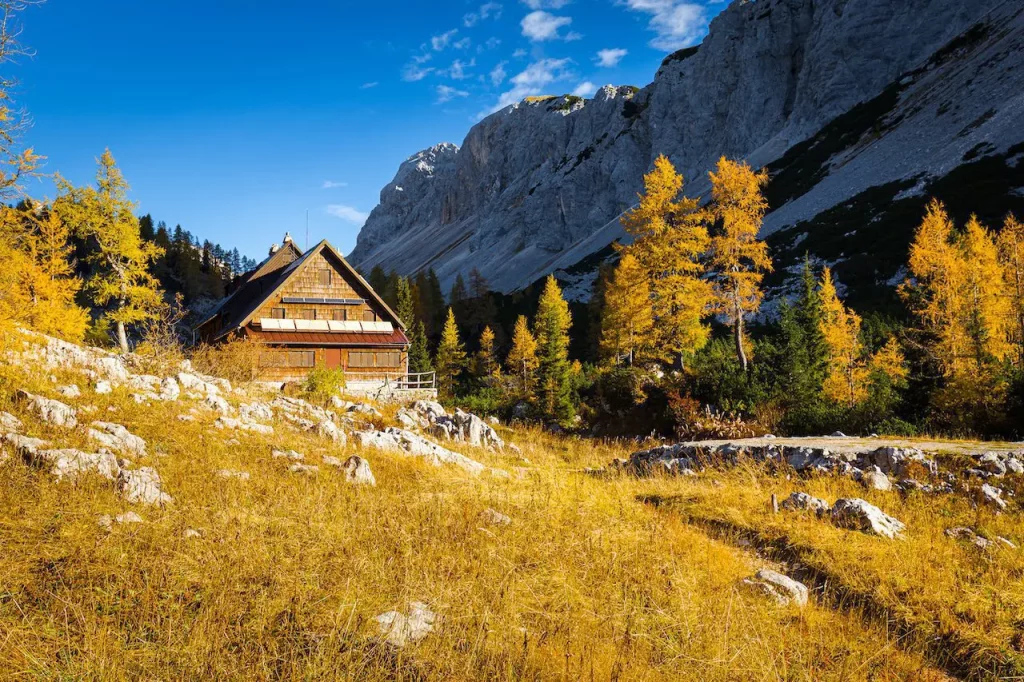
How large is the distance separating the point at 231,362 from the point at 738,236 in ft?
76.9

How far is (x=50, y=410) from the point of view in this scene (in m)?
7.36

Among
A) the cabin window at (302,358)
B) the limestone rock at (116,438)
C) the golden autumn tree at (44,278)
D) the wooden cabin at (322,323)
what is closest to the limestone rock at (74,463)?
the limestone rock at (116,438)

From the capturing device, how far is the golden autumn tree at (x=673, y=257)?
24406 millimetres

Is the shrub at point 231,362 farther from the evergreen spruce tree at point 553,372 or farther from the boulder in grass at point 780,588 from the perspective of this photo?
the boulder in grass at point 780,588

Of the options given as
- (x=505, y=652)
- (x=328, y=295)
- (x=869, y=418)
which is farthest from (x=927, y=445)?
(x=328, y=295)

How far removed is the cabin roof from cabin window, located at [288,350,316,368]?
2994 millimetres

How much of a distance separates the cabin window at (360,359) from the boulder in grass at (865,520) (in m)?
27.0

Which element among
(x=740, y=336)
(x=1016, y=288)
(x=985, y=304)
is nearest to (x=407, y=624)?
(x=740, y=336)

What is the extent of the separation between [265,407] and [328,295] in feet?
60.8

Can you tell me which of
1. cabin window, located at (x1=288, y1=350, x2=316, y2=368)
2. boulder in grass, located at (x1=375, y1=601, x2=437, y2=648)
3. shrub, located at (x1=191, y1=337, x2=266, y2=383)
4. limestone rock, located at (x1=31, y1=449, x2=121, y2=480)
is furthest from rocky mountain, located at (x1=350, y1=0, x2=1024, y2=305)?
limestone rock, located at (x1=31, y1=449, x2=121, y2=480)

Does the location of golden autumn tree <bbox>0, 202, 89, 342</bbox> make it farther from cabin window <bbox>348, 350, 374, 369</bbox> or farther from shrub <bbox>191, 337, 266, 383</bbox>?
cabin window <bbox>348, 350, 374, 369</bbox>

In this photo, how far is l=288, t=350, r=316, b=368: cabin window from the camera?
28734mm

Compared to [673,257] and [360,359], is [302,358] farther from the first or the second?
[673,257]

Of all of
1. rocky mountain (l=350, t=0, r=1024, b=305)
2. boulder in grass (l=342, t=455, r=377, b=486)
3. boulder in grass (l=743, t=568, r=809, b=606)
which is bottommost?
boulder in grass (l=743, t=568, r=809, b=606)
